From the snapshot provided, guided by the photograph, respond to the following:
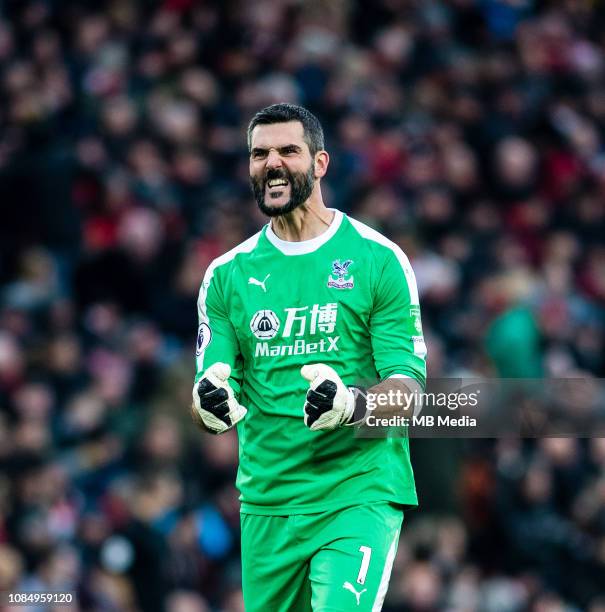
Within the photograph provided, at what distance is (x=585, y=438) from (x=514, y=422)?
120 inches

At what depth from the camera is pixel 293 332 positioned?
6.40m

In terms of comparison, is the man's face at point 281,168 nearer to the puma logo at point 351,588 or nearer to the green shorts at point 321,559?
the green shorts at point 321,559

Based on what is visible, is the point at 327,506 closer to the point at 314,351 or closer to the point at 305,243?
the point at 314,351

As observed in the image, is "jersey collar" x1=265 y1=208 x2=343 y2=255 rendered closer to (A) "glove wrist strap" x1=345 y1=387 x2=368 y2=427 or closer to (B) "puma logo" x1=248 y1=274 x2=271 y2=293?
(B) "puma logo" x1=248 y1=274 x2=271 y2=293

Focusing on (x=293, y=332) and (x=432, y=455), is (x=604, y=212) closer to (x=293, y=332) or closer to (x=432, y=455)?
(x=432, y=455)

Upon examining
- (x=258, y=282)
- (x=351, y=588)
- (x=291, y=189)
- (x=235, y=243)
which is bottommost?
(x=351, y=588)

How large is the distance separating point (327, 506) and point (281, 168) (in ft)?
4.87

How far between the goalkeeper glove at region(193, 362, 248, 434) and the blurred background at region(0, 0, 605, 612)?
4.19 metres

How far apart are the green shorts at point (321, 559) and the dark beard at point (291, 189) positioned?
4.39ft

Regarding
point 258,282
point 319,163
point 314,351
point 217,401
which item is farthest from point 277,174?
point 217,401

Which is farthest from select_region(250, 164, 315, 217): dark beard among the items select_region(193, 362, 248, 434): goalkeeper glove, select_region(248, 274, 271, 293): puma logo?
select_region(193, 362, 248, 434): goalkeeper glove

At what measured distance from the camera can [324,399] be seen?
586cm

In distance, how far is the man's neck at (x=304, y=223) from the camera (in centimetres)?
656

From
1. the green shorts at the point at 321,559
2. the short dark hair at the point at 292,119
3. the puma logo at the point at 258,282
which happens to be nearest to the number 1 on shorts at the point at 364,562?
the green shorts at the point at 321,559
